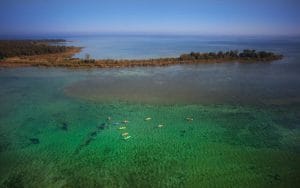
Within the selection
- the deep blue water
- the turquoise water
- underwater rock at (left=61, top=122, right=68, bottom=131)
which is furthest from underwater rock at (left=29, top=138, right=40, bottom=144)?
the deep blue water

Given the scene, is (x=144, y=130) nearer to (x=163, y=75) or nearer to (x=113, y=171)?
(x=113, y=171)

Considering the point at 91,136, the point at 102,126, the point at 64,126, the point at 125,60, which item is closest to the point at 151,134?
the point at 102,126

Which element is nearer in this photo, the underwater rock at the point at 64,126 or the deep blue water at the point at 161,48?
the underwater rock at the point at 64,126

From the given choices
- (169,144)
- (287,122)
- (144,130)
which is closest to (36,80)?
(144,130)

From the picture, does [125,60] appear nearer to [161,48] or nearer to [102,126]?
[102,126]

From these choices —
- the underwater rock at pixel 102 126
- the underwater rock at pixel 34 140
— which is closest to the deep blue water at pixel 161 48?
the underwater rock at pixel 102 126

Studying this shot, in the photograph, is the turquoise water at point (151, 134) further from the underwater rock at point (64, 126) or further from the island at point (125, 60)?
the island at point (125, 60)

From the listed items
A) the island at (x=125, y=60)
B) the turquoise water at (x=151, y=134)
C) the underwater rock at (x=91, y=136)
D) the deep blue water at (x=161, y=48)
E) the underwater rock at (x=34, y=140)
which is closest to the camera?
the turquoise water at (x=151, y=134)

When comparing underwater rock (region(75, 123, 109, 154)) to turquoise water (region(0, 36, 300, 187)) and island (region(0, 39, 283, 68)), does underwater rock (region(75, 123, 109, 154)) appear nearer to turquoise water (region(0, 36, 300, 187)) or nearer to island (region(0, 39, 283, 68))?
turquoise water (region(0, 36, 300, 187))

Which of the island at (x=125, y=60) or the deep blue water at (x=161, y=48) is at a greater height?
the deep blue water at (x=161, y=48)
